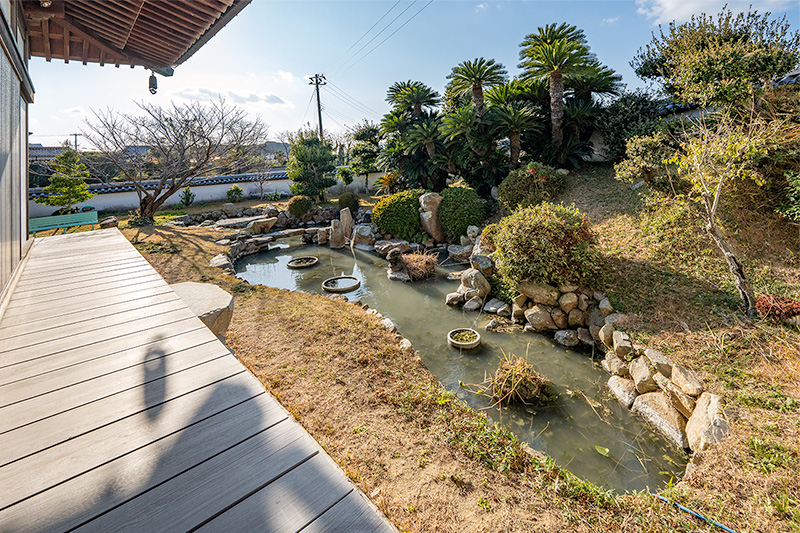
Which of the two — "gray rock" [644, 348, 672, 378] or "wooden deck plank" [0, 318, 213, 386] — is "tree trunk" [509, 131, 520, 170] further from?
"wooden deck plank" [0, 318, 213, 386]

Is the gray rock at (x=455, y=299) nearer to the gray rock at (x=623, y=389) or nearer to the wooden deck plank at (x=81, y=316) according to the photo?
the gray rock at (x=623, y=389)

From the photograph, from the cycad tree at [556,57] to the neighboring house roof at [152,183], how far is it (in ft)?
41.8

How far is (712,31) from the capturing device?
22.2ft

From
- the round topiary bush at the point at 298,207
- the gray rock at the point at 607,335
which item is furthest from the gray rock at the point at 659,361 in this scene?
the round topiary bush at the point at 298,207

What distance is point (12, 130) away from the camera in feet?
9.24

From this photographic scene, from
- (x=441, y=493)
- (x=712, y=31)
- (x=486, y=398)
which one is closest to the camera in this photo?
(x=441, y=493)

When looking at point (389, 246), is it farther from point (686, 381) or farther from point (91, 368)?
point (91, 368)

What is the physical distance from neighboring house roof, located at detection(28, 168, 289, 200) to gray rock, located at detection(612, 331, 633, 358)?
589 inches

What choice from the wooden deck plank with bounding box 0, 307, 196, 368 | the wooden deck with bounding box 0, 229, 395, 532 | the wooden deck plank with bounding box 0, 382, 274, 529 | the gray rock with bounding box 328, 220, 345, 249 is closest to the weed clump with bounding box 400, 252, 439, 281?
the gray rock with bounding box 328, 220, 345, 249

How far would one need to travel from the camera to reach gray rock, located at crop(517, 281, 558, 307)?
5234 millimetres

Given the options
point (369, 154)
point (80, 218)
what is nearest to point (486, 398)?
point (80, 218)

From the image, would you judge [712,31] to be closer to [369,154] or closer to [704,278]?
[704,278]

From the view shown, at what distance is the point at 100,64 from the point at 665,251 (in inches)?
301

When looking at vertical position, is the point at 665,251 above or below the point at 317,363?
above
